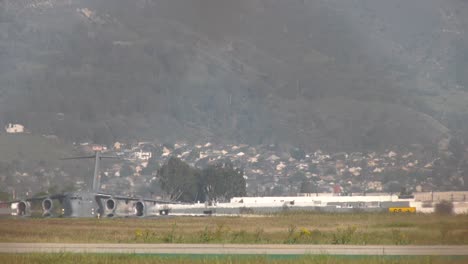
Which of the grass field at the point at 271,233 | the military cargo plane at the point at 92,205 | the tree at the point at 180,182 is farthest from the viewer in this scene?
the tree at the point at 180,182

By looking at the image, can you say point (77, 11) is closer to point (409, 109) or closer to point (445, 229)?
point (409, 109)

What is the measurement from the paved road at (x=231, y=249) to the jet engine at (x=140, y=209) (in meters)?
37.7

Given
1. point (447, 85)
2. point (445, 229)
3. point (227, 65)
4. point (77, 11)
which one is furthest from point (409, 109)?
point (445, 229)

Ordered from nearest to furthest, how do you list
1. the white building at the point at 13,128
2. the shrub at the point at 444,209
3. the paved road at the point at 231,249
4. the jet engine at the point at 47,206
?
the paved road at the point at 231,249
the shrub at the point at 444,209
the jet engine at the point at 47,206
the white building at the point at 13,128

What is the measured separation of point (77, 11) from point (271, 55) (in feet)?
96.8

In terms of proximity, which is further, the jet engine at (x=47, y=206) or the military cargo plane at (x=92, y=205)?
the jet engine at (x=47, y=206)

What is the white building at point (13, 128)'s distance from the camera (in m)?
137

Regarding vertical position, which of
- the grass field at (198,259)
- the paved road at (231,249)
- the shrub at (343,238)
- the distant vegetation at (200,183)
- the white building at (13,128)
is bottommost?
the grass field at (198,259)

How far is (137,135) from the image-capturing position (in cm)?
15538

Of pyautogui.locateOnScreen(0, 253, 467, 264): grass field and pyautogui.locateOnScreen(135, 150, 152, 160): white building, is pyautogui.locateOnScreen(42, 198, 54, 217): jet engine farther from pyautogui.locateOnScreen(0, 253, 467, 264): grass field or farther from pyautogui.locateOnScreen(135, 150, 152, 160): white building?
pyautogui.locateOnScreen(135, 150, 152, 160): white building

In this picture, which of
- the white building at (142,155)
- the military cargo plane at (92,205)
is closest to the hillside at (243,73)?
the white building at (142,155)

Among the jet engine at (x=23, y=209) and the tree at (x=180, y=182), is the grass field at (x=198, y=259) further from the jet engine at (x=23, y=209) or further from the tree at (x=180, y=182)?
the tree at (x=180, y=182)

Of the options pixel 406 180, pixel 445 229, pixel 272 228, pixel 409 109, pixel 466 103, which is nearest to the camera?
pixel 445 229

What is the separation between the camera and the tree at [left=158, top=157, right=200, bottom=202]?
120375 millimetres
